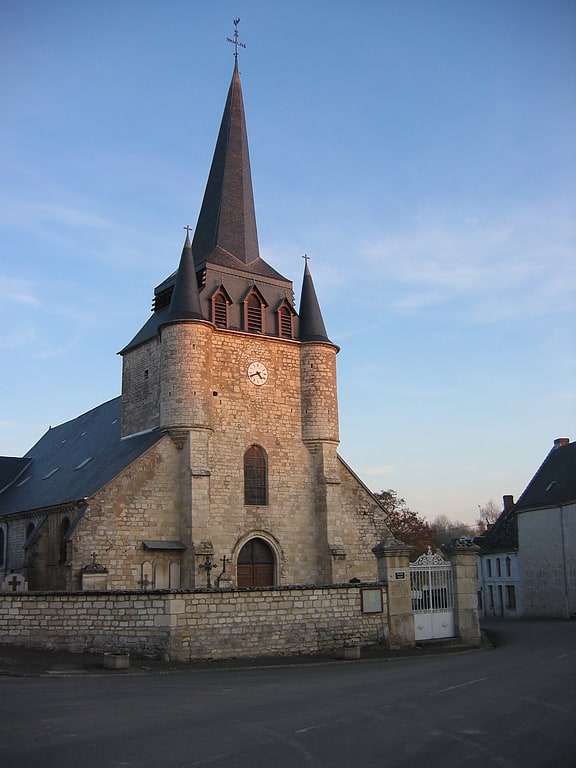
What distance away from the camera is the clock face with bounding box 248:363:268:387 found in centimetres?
2631

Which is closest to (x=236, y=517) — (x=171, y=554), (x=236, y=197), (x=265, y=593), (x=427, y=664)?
(x=171, y=554)

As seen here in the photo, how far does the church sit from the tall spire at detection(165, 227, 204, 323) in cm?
5

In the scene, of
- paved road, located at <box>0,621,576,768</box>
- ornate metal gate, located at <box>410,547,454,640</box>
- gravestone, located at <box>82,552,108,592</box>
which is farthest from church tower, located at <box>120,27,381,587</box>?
paved road, located at <box>0,621,576,768</box>

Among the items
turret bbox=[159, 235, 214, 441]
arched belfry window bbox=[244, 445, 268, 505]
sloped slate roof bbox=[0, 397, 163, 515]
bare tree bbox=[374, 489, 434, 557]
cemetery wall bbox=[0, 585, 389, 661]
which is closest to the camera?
cemetery wall bbox=[0, 585, 389, 661]

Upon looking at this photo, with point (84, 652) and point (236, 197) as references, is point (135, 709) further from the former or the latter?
point (236, 197)

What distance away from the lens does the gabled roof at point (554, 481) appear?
33.5 metres

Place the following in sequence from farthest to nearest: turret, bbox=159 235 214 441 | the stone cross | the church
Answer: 1. turret, bbox=159 235 214 441
2. the church
3. the stone cross

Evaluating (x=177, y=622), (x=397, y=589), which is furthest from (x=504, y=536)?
(x=177, y=622)

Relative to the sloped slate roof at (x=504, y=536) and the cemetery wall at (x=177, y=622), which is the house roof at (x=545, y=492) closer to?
the sloped slate roof at (x=504, y=536)

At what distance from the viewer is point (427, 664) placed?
49.1 ft

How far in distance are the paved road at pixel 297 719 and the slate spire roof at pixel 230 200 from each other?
18.0m

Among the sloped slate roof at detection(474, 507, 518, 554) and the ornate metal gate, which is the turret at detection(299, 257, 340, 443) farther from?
the sloped slate roof at detection(474, 507, 518, 554)

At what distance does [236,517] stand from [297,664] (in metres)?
9.85

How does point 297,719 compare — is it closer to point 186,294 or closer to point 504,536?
point 186,294
